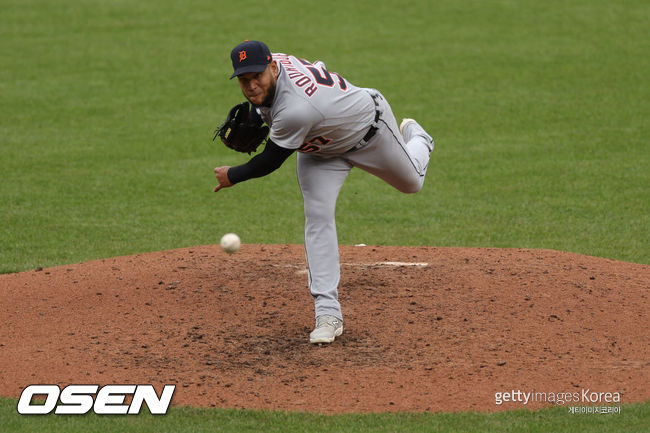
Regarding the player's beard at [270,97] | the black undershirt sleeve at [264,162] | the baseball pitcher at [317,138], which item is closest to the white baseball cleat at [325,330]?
the baseball pitcher at [317,138]

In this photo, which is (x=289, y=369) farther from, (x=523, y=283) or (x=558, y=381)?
(x=523, y=283)

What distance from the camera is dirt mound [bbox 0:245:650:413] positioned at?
17.7 ft

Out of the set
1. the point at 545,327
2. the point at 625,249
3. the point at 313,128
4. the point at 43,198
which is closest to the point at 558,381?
the point at 545,327

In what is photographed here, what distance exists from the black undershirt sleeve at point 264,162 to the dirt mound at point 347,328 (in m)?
1.14

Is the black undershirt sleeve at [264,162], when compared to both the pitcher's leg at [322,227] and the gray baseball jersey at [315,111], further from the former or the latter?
the pitcher's leg at [322,227]

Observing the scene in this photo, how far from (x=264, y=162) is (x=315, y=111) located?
44 cm

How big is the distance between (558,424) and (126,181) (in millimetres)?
7638

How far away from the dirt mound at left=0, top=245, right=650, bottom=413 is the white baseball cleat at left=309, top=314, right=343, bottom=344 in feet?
0.24

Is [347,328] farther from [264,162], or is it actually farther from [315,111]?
[315,111]

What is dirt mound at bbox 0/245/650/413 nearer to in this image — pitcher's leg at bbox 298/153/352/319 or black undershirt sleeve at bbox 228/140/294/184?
pitcher's leg at bbox 298/153/352/319

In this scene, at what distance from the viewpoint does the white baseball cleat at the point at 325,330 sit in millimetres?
6090

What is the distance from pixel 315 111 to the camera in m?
5.78

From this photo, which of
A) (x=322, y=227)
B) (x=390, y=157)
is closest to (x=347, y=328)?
(x=322, y=227)

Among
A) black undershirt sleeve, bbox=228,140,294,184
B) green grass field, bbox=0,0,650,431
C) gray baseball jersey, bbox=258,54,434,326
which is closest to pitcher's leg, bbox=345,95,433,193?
gray baseball jersey, bbox=258,54,434,326
